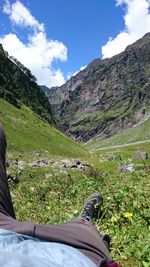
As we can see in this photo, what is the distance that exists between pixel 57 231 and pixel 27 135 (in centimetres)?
7812

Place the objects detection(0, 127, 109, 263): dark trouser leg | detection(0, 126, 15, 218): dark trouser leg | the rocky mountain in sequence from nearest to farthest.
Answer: detection(0, 127, 109, 263): dark trouser leg, detection(0, 126, 15, 218): dark trouser leg, the rocky mountain

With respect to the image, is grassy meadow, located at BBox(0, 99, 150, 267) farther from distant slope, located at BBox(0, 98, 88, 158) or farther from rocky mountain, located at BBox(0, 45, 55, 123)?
rocky mountain, located at BBox(0, 45, 55, 123)

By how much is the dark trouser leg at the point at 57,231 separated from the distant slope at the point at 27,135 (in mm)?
61731

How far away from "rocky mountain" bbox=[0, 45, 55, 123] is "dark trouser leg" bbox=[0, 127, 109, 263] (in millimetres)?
94937

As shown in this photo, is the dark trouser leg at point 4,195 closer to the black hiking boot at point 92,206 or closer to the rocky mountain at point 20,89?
the black hiking boot at point 92,206

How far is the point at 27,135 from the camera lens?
82.0 m

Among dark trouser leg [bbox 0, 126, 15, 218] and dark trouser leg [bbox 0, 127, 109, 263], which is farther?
dark trouser leg [bbox 0, 126, 15, 218]

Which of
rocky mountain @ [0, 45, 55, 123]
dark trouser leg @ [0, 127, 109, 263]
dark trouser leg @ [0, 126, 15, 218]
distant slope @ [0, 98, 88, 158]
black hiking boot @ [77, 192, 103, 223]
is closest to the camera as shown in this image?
dark trouser leg @ [0, 127, 109, 263]

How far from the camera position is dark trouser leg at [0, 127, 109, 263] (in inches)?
162

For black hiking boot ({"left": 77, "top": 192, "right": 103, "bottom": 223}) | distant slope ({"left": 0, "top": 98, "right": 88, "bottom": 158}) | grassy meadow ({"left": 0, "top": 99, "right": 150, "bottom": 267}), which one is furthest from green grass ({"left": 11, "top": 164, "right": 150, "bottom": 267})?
distant slope ({"left": 0, "top": 98, "right": 88, "bottom": 158})

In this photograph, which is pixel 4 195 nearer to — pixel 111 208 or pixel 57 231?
pixel 57 231

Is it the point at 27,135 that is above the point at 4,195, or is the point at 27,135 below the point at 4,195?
above

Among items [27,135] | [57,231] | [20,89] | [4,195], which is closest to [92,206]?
[4,195]

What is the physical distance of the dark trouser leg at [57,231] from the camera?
4.12m
